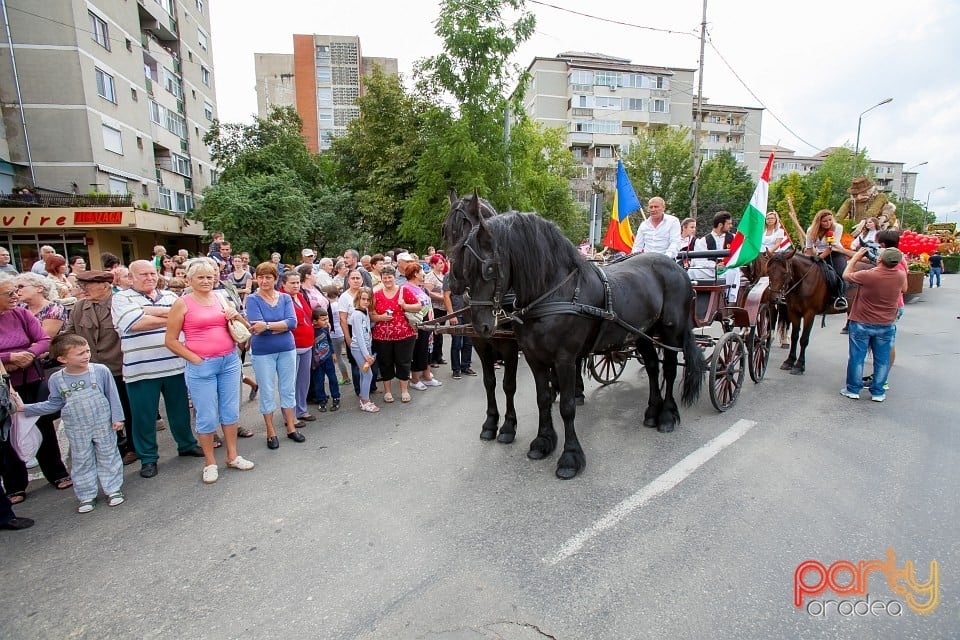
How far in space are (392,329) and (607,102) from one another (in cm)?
4697

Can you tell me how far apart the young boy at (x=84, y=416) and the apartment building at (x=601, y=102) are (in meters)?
43.8

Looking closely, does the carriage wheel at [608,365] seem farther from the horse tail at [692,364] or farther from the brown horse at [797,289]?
the brown horse at [797,289]

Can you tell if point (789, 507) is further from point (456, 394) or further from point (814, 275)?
point (814, 275)

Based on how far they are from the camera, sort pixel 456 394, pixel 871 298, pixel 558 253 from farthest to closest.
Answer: pixel 456 394, pixel 871 298, pixel 558 253

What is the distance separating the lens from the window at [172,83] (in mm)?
28031

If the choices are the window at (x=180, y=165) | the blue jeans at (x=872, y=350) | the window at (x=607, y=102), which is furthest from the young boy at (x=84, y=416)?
the window at (x=607, y=102)

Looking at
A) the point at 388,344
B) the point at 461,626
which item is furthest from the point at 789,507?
the point at 388,344

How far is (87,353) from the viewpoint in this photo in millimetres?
3697

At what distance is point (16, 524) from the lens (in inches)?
135

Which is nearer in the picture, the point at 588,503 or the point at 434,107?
the point at 588,503

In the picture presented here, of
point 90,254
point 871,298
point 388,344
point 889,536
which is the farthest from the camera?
point 90,254

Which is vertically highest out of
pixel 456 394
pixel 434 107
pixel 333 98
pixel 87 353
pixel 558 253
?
pixel 333 98

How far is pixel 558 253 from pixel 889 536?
296 cm

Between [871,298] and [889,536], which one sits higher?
[871,298]
